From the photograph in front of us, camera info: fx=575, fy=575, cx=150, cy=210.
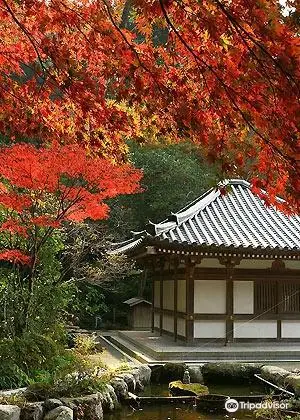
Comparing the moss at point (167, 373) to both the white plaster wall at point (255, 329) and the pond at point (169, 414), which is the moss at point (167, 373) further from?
the white plaster wall at point (255, 329)

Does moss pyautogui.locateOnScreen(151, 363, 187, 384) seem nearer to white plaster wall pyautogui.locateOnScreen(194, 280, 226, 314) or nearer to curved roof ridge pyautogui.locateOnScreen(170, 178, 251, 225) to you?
white plaster wall pyautogui.locateOnScreen(194, 280, 226, 314)

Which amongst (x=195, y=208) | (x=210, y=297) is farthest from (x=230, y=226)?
(x=210, y=297)

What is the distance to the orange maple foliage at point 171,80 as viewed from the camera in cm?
380

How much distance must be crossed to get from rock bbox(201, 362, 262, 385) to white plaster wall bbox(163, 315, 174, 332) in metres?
4.51

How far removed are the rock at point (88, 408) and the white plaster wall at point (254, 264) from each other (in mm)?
7206

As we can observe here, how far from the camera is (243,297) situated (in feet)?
48.1

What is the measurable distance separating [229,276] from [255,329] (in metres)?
1.53

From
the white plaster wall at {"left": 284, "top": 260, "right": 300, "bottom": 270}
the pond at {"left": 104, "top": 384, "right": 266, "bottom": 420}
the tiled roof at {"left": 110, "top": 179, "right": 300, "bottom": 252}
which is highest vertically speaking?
the tiled roof at {"left": 110, "top": 179, "right": 300, "bottom": 252}

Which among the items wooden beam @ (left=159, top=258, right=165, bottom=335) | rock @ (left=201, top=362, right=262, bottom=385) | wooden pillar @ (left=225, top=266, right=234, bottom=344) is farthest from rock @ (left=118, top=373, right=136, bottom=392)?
wooden beam @ (left=159, top=258, right=165, bottom=335)

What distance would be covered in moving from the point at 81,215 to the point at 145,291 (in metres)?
14.9

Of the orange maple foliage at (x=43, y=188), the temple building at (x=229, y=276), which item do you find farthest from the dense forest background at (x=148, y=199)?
the orange maple foliage at (x=43, y=188)

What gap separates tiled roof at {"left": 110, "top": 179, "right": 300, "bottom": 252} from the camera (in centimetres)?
1373

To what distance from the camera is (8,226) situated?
10.6 meters

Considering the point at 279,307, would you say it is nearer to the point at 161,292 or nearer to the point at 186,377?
the point at 161,292
